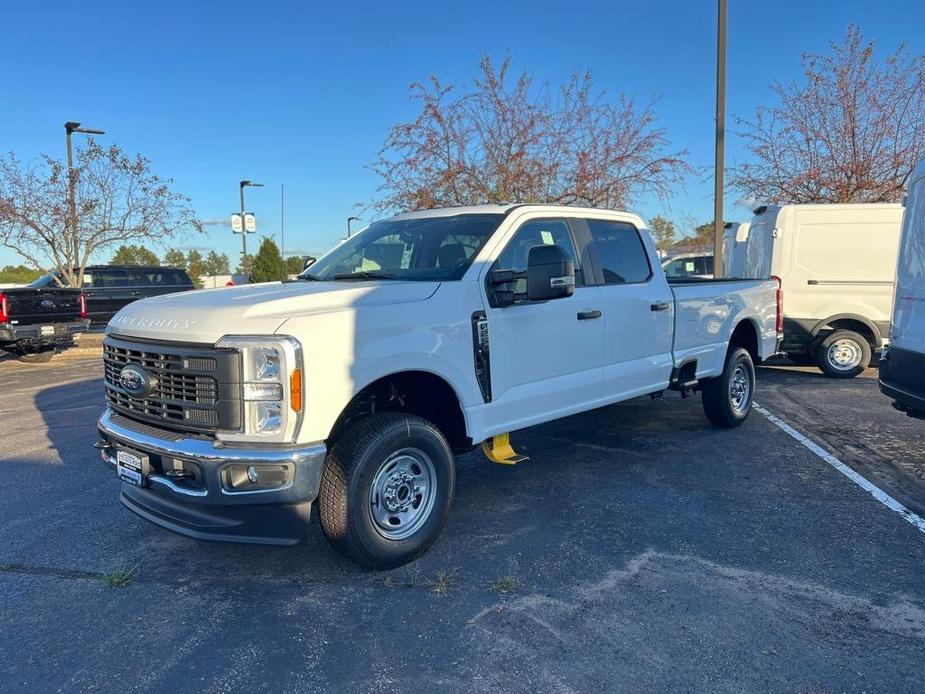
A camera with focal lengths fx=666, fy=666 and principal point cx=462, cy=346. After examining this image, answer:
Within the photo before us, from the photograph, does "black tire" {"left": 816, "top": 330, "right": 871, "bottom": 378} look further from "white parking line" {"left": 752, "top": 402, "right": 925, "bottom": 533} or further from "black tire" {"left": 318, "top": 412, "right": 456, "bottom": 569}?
"black tire" {"left": 318, "top": 412, "right": 456, "bottom": 569}

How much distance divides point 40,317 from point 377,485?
10.8m

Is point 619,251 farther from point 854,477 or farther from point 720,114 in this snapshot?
point 720,114

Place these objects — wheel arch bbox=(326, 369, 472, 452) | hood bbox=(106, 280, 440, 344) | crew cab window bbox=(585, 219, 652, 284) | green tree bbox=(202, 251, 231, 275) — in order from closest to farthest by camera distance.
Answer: hood bbox=(106, 280, 440, 344) < wheel arch bbox=(326, 369, 472, 452) < crew cab window bbox=(585, 219, 652, 284) < green tree bbox=(202, 251, 231, 275)

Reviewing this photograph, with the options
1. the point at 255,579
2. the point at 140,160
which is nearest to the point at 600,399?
the point at 255,579

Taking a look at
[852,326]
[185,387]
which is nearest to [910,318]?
[185,387]

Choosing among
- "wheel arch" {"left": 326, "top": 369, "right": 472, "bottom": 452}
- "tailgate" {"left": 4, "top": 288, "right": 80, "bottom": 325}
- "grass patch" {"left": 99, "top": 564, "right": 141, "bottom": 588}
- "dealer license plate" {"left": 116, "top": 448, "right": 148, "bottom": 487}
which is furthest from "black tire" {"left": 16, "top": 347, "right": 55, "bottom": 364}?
"wheel arch" {"left": 326, "top": 369, "right": 472, "bottom": 452}

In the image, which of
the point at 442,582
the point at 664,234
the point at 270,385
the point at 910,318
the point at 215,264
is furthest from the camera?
the point at 215,264

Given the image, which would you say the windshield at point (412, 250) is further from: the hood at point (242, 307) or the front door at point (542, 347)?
the hood at point (242, 307)

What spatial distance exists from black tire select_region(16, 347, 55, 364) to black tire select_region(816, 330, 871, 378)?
13.8 metres

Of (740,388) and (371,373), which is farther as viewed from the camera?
(740,388)

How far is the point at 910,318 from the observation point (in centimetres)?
516

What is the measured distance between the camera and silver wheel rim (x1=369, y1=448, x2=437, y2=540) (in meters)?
3.58

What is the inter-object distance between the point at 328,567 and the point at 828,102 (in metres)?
15.1

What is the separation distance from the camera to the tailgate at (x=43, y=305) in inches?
448
